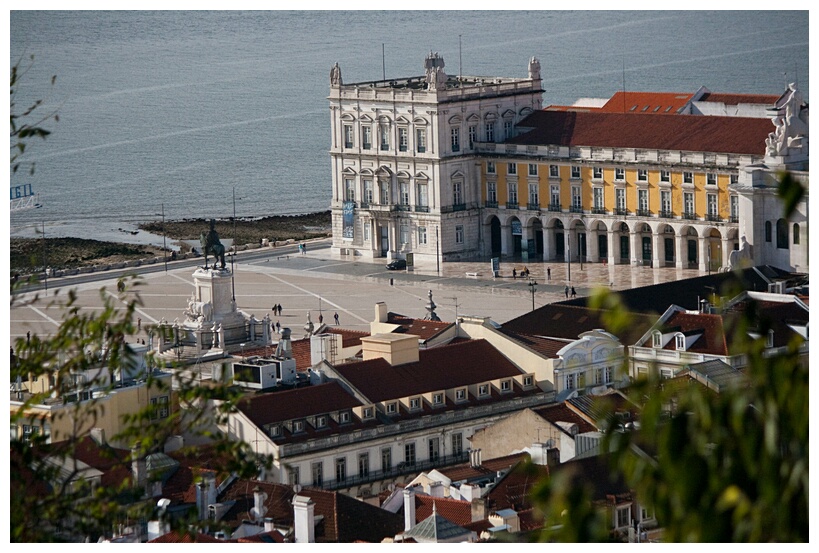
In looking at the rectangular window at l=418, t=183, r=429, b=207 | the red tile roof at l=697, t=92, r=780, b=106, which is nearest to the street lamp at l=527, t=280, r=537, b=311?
the rectangular window at l=418, t=183, r=429, b=207

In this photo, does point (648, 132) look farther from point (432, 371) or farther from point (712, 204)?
point (432, 371)

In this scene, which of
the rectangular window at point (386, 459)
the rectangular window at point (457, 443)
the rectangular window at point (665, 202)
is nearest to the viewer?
the rectangular window at point (386, 459)

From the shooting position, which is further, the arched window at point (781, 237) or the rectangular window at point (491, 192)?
the rectangular window at point (491, 192)

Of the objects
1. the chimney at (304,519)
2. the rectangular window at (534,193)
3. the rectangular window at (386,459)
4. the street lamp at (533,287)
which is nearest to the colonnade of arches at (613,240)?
the rectangular window at (534,193)

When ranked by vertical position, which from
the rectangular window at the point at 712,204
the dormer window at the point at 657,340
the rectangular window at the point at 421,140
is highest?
the rectangular window at the point at 421,140

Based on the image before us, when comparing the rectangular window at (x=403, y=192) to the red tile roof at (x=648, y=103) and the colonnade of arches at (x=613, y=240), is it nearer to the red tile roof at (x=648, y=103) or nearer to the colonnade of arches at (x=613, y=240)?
the colonnade of arches at (x=613, y=240)

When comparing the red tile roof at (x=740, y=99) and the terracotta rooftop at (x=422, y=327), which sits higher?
the red tile roof at (x=740, y=99)

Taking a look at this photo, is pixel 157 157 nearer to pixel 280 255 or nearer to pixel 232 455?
pixel 280 255
